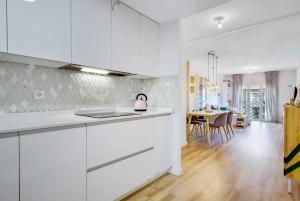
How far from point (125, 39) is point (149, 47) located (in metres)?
0.44

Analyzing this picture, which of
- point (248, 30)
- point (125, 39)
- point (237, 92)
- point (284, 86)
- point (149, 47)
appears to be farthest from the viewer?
point (237, 92)

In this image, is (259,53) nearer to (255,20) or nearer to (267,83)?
(255,20)

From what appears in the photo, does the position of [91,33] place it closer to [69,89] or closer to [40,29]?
[40,29]

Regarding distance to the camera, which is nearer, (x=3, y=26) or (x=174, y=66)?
(x=3, y=26)

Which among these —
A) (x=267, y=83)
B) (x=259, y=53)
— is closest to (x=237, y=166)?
(x=259, y=53)

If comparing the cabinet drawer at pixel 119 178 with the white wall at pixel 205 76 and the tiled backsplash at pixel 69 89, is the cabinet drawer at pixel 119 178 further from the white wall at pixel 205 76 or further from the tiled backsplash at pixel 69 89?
the white wall at pixel 205 76

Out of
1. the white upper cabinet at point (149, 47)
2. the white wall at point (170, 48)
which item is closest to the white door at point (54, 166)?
the white upper cabinet at point (149, 47)

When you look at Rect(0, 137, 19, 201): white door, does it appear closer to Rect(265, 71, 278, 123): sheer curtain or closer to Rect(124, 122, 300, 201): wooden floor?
Rect(124, 122, 300, 201): wooden floor

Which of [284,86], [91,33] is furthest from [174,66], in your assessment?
[284,86]

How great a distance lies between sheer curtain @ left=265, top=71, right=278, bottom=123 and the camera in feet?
25.6

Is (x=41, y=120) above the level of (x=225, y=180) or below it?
above

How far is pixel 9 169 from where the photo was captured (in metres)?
0.98

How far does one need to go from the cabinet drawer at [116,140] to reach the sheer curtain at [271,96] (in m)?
8.37

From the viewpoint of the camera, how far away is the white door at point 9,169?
37.4 inches
